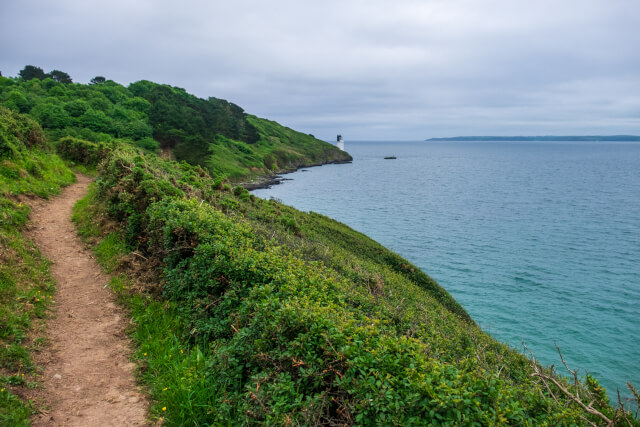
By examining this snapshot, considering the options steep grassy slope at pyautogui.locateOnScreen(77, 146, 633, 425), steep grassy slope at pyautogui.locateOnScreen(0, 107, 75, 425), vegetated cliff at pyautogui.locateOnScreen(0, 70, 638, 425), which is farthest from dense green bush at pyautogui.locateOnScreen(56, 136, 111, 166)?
steep grassy slope at pyautogui.locateOnScreen(77, 146, 633, 425)

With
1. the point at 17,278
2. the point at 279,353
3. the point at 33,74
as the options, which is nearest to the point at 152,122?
the point at 33,74

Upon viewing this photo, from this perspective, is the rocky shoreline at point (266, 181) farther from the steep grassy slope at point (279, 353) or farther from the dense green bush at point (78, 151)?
the steep grassy slope at point (279, 353)

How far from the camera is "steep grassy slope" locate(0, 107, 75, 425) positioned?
6379 millimetres

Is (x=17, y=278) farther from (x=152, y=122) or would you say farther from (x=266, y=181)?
(x=266, y=181)

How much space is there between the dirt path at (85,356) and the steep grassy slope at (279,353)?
17.3 inches

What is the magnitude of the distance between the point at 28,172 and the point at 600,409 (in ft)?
81.5

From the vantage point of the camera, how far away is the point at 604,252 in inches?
1549

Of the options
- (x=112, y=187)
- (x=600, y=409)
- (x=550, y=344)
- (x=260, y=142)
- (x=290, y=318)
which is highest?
(x=260, y=142)

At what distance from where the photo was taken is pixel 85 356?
782 centimetres

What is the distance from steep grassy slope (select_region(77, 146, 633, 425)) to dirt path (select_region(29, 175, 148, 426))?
44 cm

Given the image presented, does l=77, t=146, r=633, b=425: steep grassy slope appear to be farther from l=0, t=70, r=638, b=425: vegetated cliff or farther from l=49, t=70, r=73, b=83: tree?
l=49, t=70, r=73, b=83: tree

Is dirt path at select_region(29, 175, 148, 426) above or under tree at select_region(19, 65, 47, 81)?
under

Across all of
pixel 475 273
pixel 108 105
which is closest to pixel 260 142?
pixel 108 105

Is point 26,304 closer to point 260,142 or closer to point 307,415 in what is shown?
point 307,415
